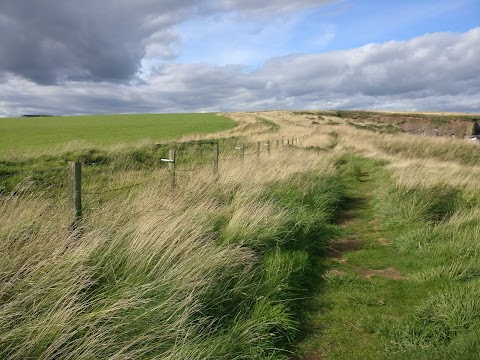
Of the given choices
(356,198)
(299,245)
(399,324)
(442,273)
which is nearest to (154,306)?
(399,324)

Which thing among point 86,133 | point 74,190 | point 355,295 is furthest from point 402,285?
point 86,133

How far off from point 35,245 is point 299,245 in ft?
A: 12.5

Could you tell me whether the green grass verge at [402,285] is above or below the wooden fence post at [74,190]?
below

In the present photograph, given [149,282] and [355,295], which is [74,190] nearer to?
[149,282]

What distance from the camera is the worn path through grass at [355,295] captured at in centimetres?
400

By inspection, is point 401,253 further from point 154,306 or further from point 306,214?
point 154,306

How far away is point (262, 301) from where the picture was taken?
13.9 feet

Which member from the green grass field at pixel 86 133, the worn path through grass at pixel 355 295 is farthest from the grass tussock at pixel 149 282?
the green grass field at pixel 86 133

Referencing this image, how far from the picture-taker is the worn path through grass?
4004 millimetres

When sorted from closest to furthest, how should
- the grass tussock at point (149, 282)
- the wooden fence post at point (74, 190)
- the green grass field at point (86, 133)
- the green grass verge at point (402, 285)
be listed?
the grass tussock at point (149, 282)
the green grass verge at point (402, 285)
the wooden fence post at point (74, 190)
the green grass field at point (86, 133)

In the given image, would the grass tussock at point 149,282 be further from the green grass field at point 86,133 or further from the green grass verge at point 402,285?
the green grass field at point 86,133

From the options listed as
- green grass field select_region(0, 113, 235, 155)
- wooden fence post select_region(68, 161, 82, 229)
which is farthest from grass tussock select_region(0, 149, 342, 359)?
green grass field select_region(0, 113, 235, 155)

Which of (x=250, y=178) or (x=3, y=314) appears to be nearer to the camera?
(x=3, y=314)

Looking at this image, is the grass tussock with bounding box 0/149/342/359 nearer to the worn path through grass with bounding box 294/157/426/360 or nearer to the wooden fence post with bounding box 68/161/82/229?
the wooden fence post with bounding box 68/161/82/229
